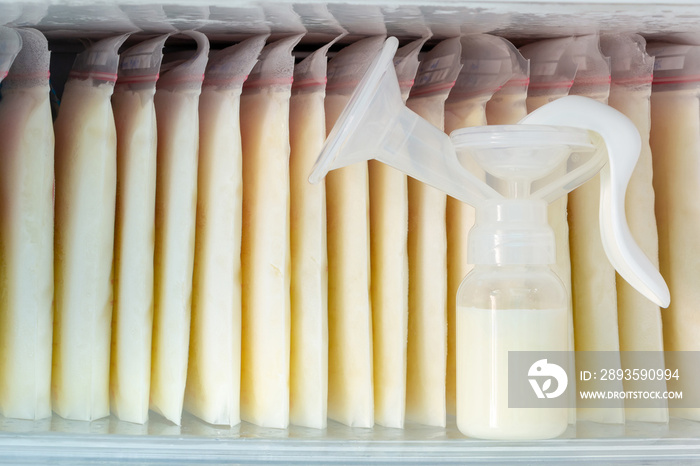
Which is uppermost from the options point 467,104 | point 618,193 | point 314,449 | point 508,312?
point 467,104

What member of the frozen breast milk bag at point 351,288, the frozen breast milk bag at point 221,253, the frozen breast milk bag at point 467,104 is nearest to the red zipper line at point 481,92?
the frozen breast milk bag at point 467,104

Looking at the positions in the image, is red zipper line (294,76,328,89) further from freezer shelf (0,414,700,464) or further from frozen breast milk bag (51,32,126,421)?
freezer shelf (0,414,700,464)

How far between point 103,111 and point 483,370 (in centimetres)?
42

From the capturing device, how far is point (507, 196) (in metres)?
0.58

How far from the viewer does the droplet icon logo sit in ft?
1.84

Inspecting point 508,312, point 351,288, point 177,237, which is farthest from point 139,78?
point 508,312

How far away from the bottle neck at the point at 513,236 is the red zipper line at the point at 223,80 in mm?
258

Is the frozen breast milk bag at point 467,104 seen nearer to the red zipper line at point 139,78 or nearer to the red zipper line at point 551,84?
the red zipper line at point 551,84

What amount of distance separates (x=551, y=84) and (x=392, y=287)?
27 centimetres

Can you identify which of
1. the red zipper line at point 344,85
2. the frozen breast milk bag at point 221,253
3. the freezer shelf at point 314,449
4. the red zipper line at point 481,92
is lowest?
the freezer shelf at point 314,449

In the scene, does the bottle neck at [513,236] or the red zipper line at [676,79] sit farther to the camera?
the red zipper line at [676,79]

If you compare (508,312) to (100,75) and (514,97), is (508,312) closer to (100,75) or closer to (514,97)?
(514,97)

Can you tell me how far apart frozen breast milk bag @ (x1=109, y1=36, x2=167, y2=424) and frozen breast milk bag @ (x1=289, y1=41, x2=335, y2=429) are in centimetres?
14

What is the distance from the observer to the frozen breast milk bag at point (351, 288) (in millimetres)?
626
